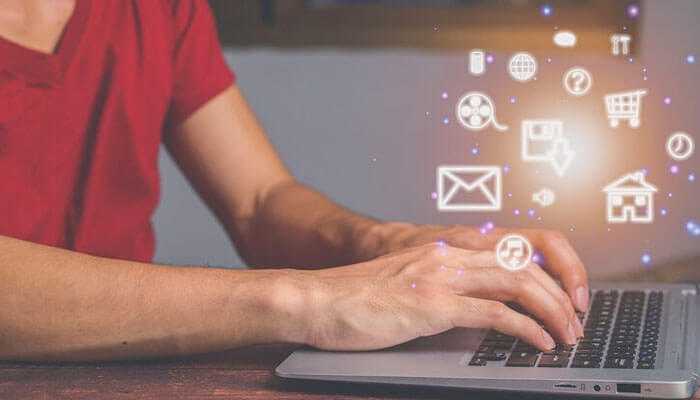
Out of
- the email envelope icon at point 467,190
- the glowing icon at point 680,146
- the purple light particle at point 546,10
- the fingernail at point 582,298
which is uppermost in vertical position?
the purple light particle at point 546,10

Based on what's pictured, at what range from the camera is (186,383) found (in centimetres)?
55

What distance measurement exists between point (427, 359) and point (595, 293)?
260mm

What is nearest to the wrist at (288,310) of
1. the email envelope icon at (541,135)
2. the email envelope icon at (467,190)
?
the email envelope icon at (467,190)

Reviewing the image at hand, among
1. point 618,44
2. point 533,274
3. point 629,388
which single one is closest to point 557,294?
point 533,274

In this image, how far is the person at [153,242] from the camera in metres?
0.60

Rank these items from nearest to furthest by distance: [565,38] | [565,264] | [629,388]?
1. [629,388]
2. [565,264]
3. [565,38]

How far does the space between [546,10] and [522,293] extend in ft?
4.44

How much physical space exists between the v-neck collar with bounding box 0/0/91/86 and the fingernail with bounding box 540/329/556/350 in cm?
52

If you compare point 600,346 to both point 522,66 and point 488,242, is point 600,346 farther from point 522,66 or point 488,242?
point 522,66

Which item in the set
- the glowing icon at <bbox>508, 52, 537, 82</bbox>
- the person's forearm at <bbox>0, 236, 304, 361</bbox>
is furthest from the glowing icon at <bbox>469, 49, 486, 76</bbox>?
the person's forearm at <bbox>0, 236, 304, 361</bbox>

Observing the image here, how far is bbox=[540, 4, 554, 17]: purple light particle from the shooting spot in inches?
71.2

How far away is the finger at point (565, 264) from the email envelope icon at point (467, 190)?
0.08 m

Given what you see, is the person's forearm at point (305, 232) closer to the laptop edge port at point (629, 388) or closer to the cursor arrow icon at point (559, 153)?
the cursor arrow icon at point (559, 153)

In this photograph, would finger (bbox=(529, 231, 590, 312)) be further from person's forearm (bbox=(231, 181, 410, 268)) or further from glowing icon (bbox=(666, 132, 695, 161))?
glowing icon (bbox=(666, 132, 695, 161))
